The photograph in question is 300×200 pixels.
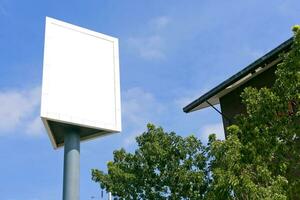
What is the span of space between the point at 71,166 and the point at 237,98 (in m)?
10.3

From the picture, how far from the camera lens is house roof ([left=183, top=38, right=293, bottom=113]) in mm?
16911

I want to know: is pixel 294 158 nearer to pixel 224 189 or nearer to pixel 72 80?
pixel 224 189

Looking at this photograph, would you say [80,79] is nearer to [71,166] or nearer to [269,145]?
[71,166]

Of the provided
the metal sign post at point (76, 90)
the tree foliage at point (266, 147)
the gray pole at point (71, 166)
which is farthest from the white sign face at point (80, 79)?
the tree foliage at point (266, 147)

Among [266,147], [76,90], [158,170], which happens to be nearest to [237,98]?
[158,170]

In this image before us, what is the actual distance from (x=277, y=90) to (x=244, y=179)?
100 inches

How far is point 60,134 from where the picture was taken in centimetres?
1266

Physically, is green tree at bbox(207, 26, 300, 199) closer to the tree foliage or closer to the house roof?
the tree foliage

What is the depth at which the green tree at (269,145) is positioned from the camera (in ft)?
36.2

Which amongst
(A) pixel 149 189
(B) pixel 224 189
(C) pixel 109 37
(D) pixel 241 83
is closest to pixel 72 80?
(C) pixel 109 37

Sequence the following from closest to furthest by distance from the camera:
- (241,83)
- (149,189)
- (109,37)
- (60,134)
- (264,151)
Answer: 1. (264,151)
2. (60,134)
3. (109,37)
4. (149,189)
5. (241,83)

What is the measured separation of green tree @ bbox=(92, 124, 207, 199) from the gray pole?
189 inches

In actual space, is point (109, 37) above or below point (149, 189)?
above

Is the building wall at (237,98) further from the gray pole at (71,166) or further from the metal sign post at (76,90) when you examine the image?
the gray pole at (71,166)
